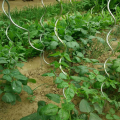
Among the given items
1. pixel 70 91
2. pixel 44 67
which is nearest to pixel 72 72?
pixel 44 67

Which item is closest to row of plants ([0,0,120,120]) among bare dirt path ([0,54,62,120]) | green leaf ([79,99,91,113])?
green leaf ([79,99,91,113])

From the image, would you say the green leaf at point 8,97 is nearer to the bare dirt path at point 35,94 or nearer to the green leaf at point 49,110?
the bare dirt path at point 35,94

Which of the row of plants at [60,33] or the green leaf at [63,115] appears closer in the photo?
the green leaf at [63,115]

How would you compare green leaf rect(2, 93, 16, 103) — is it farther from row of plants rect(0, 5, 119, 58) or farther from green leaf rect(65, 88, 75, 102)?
row of plants rect(0, 5, 119, 58)

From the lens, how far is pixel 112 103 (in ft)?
4.10

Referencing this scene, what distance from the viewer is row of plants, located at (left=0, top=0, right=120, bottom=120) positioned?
103 cm

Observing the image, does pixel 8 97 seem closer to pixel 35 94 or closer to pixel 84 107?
pixel 35 94

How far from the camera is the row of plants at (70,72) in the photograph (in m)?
1.03

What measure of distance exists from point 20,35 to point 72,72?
3.31 ft

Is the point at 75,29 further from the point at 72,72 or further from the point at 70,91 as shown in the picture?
the point at 70,91

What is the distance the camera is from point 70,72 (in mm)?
1722

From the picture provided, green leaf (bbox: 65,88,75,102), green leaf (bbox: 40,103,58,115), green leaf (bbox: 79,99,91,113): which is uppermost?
green leaf (bbox: 65,88,75,102)

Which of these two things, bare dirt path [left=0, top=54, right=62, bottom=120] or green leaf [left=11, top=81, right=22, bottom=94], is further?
bare dirt path [left=0, top=54, right=62, bottom=120]

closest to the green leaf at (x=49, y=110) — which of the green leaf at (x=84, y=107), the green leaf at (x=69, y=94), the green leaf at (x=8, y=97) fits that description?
the green leaf at (x=69, y=94)
